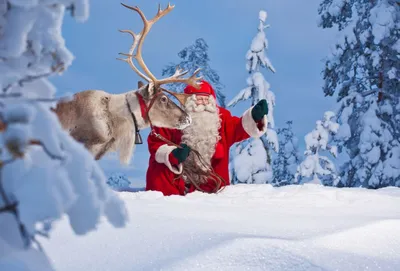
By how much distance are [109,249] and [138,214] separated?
0.66 metres

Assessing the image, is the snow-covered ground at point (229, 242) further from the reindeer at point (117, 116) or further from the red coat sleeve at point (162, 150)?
the red coat sleeve at point (162, 150)

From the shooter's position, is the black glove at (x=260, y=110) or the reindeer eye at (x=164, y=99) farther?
the black glove at (x=260, y=110)

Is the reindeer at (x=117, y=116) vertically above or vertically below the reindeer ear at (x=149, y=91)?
below

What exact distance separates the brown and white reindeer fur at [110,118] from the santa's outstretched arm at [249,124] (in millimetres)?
833

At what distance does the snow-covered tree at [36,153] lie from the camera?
3.03 feet

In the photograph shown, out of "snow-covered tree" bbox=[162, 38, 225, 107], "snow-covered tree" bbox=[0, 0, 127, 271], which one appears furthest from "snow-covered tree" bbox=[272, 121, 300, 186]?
"snow-covered tree" bbox=[0, 0, 127, 271]

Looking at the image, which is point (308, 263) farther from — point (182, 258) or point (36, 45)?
point (36, 45)

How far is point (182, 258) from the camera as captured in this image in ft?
6.88

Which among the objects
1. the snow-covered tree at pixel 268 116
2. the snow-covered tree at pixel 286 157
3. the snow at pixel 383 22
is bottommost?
the snow-covered tree at pixel 286 157

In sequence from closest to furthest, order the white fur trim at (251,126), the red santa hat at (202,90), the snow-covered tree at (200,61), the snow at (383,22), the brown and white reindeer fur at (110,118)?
the brown and white reindeer fur at (110,118)
the white fur trim at (251,126)
the red santa hat at (202,90)
the snow at (383,22)
the snow-covered tree at (200,61)

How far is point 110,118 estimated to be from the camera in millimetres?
4363

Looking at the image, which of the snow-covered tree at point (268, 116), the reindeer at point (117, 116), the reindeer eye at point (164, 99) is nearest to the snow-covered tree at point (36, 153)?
the reindeer at point (117, 116)

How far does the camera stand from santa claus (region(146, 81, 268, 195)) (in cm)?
504

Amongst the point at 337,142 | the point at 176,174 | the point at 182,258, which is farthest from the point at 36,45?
the point at 337,142
